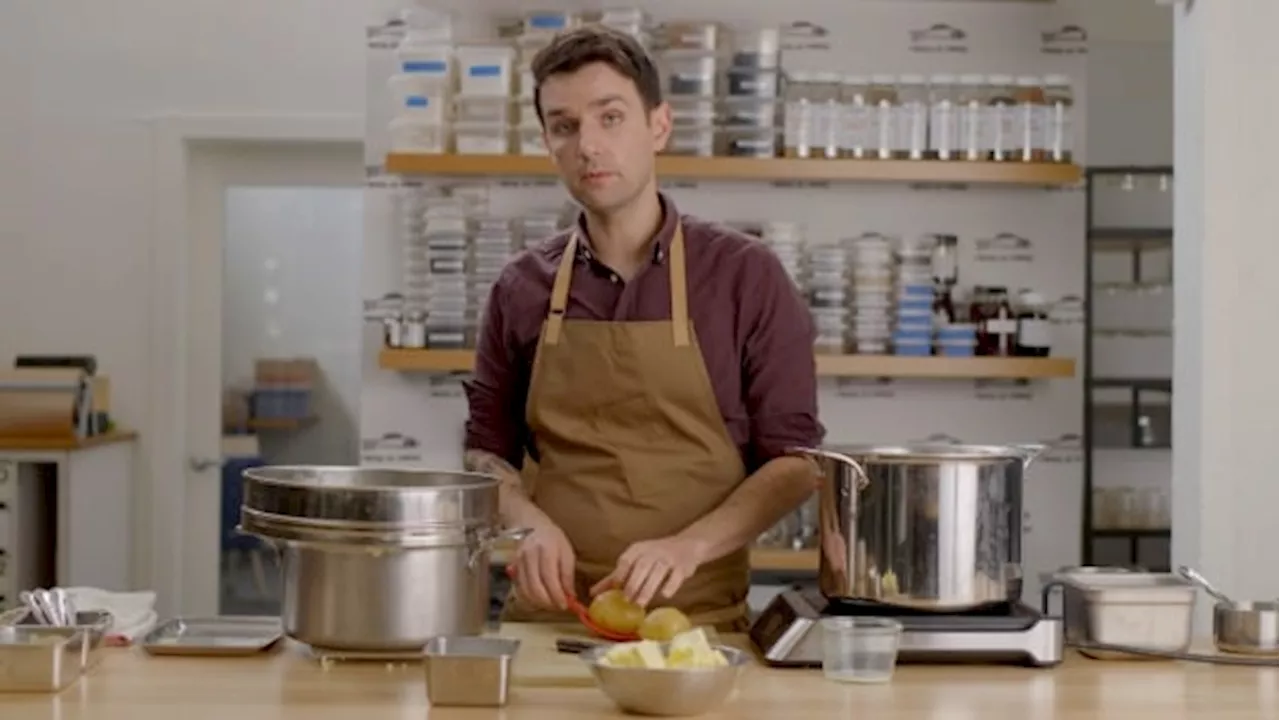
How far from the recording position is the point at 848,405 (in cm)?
507

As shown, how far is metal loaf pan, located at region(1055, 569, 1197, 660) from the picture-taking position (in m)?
2.38

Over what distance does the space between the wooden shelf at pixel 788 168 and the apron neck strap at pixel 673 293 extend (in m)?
1.84

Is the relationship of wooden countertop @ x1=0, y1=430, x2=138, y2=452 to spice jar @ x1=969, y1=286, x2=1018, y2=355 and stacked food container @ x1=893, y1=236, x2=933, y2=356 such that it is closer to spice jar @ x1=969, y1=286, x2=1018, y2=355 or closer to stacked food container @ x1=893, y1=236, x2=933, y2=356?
stacked food container @ x1=893, y1=236, x2=933, y2=356

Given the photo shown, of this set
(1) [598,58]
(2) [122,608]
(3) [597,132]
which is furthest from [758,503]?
(2) [122,608]

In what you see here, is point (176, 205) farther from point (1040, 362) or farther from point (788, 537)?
point (1040, 362)

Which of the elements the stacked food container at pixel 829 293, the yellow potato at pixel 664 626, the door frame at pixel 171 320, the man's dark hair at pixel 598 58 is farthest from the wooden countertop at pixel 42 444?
Answer: the yellow potato at pixel 664 626

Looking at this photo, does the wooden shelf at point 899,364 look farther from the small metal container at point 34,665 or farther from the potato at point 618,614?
the small metal container at point 34,665

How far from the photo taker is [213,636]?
2.45 metres

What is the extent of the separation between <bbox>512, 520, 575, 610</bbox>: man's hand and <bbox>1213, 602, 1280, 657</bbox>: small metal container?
95cm

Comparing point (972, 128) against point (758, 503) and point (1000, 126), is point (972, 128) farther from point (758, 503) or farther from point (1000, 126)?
point (758, 503)

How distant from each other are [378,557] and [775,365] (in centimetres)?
90

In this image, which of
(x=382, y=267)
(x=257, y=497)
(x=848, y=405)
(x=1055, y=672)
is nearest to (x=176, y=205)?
(x=382, y=267)

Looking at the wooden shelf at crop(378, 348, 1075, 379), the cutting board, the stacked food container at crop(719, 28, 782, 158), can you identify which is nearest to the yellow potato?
the cutting board

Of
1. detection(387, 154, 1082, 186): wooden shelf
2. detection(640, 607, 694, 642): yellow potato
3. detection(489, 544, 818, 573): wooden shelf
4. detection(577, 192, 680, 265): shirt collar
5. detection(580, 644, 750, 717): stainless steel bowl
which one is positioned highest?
detection(387, 154, 1082, 186): wooden shelf
